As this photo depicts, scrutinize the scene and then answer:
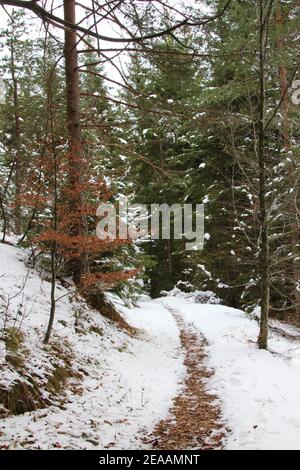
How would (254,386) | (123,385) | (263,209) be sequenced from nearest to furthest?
1. (254,386)
2. (123,385)
3. (263,209)

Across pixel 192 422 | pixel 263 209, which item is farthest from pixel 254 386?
pixel 263 209

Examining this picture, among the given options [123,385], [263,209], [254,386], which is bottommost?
[123,385]

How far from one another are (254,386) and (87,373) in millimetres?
2817

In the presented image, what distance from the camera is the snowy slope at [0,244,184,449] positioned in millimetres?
4898

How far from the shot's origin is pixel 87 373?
721 centimetres

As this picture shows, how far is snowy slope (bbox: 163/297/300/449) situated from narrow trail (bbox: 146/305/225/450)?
0.18 m

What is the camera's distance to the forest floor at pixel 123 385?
492cm

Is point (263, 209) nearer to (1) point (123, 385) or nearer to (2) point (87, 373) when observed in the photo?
(1) point (123, 385)

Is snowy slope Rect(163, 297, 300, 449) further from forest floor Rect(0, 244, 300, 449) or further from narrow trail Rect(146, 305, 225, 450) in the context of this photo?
narrow trail Rect(146, 305, 225, 450)

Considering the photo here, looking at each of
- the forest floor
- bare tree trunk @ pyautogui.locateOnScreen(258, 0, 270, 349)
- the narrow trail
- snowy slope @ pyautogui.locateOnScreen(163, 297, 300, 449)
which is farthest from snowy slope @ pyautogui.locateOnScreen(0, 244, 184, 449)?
bare tree trunk @ pyautogui.locateOnScreen(258, 0, 270, 349)

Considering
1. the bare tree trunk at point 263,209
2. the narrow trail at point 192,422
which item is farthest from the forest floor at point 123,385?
the bare tree trunk at point 263,209

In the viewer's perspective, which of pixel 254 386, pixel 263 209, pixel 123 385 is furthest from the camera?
pixel 263 209

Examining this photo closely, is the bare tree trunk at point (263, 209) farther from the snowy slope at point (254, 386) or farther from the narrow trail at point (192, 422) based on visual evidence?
the narrow trail at point (192, 422)
